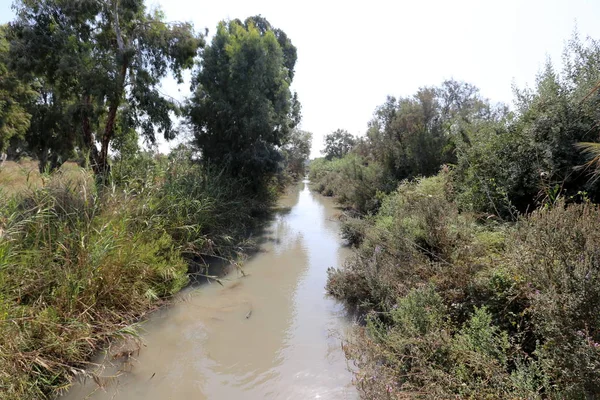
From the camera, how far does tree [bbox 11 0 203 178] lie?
29.4 ft

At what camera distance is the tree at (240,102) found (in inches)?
497

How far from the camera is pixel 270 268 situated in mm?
8031

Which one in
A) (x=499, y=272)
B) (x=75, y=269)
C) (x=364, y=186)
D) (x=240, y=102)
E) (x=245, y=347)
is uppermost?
(x=240, y=102)

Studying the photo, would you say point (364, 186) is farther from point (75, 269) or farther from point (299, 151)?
point (299, 151)

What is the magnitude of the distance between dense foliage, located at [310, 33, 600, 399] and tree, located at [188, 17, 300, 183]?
6.44 meters

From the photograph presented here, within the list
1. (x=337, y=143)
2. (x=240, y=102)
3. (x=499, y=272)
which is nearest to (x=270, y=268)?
(x=499, y=272)

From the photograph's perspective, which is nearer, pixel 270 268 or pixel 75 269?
pixel 75 269

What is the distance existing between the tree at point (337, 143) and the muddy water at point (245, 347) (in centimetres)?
4549

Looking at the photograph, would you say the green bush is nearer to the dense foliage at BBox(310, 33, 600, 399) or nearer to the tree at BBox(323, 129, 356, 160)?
the dense foliage at BBox(310, 33, 600, 399)

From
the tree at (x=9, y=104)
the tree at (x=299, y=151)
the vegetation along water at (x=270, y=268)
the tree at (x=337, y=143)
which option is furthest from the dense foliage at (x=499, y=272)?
the tree at (x=337, y=143)

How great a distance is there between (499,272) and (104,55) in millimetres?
12256

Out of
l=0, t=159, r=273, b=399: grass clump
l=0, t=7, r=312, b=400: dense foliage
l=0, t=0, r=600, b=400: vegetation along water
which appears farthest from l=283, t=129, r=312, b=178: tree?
l=0, t=159, r=273, b=399: grass clump

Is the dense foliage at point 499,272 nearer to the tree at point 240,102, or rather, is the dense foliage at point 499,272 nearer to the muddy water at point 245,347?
the muddy water at point 245,347

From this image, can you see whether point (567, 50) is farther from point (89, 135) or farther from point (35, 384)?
point (89, 135)
